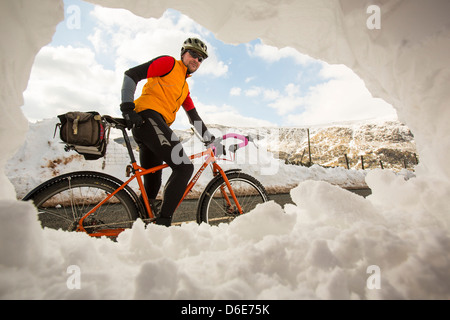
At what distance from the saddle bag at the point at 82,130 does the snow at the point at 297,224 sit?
365mm

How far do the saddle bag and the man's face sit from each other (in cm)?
133

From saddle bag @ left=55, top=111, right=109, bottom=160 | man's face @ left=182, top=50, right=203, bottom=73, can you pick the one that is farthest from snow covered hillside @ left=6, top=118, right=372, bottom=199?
saddle bag @ left=55, top=111, right=109, bottom=160

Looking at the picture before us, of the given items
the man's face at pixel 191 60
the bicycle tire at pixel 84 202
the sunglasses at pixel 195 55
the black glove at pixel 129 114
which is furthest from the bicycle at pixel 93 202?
the sunglasses at pixel 195 55

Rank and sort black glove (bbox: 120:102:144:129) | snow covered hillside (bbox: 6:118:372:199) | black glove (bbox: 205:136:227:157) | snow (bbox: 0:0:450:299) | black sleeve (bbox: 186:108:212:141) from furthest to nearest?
snow covered hillside (bbox: 6:118:372:199) < black sleeve (bbox: 186:108:212:141) < black glove (bbox: 205:136:227:157) < black glove (bbox: 120:102:144:129) < snow (bbox: 0:0:450:299)

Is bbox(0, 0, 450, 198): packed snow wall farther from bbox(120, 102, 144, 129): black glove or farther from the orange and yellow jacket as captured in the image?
bbox(120, 102, 144, 129): black glove

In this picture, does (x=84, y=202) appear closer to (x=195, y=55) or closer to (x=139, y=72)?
(x=139, y=72)

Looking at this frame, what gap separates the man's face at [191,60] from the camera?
8.98 ft

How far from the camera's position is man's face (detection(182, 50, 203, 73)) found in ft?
8.98

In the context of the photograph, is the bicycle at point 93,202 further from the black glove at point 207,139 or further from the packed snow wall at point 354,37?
the black glove at point 207,139

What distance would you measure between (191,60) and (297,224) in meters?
2.41

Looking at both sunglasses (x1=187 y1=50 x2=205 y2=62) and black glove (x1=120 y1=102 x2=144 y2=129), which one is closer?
black glove (x1=120 y1=102 x2=144 y2=129)

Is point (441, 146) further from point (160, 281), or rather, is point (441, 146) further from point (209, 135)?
point (209, 135)

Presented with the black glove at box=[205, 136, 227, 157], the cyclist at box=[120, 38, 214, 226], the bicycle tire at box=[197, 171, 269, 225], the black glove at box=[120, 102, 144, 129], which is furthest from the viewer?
the black glove at box=[205, 136, 227, 157]
